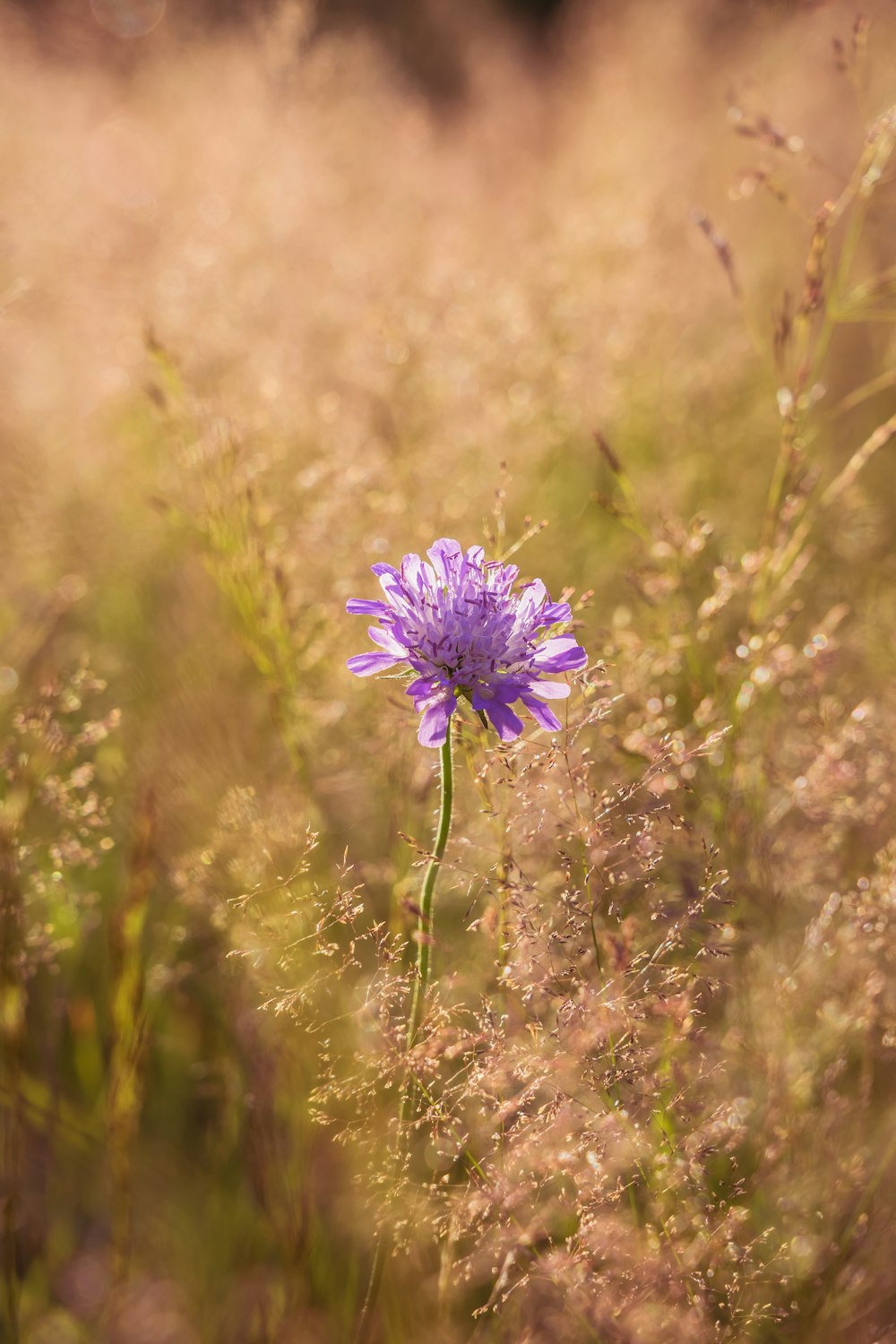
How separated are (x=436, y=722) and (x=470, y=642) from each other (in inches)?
3.6

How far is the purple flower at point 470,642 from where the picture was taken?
2.85 feet

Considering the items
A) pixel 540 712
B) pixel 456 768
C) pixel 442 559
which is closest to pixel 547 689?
pixel 540 712

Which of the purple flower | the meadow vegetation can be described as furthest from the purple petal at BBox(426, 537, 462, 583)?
the meadow vegetation

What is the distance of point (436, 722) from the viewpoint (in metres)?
0.83

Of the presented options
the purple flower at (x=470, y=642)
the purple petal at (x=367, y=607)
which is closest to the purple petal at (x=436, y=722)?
the purple flower at (x=470, y=642)

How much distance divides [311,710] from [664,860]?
2.07 feet

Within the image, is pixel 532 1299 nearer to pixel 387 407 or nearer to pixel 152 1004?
pixel 152 1004

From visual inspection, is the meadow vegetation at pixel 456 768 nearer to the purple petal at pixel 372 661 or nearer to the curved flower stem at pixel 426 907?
the curved flower stem at pixel 426 907

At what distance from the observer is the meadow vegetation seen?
0.94 metres

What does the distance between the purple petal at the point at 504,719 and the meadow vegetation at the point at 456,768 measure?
0.05 meters

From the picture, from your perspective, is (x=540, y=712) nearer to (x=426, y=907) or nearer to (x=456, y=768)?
(x=426, y=907)

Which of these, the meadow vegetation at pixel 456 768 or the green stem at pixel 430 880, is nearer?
the green stem at pixel 430 880

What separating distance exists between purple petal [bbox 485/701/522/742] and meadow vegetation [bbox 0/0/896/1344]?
2.1 inches

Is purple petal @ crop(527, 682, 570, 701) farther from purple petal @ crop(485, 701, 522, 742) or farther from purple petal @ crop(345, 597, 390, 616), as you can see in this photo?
purple petal @ crop(345, 597, 390, 616)
